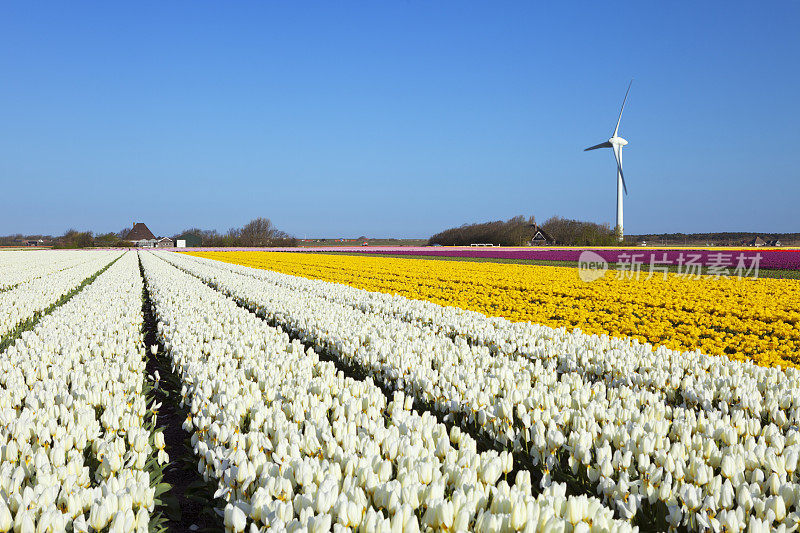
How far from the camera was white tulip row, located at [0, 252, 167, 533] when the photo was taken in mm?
2756

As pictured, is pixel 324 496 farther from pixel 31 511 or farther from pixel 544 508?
pixel 31 511

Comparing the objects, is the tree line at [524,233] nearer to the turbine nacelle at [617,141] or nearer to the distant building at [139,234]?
the turbine nacelle at [617,141]

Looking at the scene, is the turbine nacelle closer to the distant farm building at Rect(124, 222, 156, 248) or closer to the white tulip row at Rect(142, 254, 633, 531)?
the white tulip row at Rect(142, 254, 633, 531)

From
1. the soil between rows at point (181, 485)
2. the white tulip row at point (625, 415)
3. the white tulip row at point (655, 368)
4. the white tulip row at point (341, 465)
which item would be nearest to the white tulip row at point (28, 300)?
the soil between rows at point (181, 485)

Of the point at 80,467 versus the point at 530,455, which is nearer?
the point at 80,467

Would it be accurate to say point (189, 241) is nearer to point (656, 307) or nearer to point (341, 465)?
point (656, 307)

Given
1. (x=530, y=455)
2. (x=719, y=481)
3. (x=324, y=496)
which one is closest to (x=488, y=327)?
(x=530, y=455)

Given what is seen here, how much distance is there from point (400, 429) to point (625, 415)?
184 centimetres

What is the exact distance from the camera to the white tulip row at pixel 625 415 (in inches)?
118

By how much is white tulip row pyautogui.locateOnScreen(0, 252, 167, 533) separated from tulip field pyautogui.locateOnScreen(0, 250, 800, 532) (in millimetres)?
18

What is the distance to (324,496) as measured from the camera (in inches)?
105

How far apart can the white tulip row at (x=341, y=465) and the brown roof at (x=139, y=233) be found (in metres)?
122

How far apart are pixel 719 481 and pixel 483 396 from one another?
6.85ft

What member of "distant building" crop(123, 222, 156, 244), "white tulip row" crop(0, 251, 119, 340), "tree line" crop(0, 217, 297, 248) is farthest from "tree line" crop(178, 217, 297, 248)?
"white tulip row" crop(0, 251, 119, 340)
